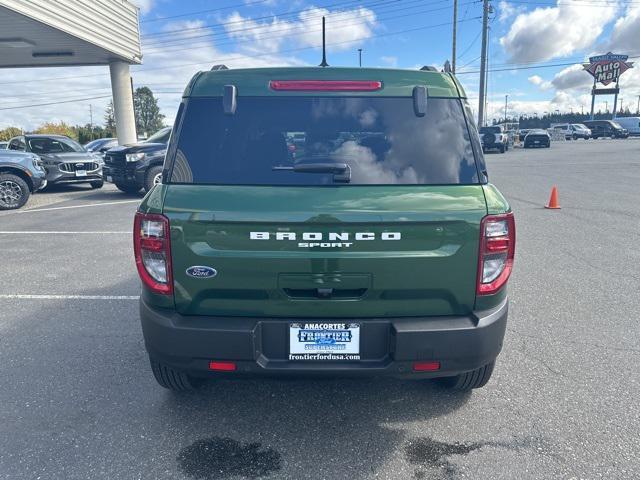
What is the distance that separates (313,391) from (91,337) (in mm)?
2129

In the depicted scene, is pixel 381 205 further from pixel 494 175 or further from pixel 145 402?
pixel 494 175

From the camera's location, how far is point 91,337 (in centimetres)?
413

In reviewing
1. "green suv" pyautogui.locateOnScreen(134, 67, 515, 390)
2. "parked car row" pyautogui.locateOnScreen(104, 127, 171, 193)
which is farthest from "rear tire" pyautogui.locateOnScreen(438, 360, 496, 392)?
"parked car row" pyautogui.locateOnScreen(104, 127, 171, 193)

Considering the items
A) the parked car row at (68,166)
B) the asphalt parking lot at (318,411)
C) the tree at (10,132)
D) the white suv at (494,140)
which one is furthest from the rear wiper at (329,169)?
the tree at (10,132)

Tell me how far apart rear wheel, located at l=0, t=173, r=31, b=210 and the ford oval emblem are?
11213 millimetres

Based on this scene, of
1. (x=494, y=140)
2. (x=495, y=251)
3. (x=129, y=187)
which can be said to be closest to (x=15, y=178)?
(x=129, y=187)

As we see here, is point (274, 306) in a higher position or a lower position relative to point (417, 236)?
lower

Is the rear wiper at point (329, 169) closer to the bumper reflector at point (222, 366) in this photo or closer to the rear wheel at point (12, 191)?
the bumper reflector at point (222, 366)

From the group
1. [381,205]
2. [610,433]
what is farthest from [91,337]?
[610,433]

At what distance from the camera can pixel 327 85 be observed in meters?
2.68

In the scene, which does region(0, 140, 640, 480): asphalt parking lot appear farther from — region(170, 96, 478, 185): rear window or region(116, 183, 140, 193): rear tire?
region(116, 183, 140, 193): rear tire

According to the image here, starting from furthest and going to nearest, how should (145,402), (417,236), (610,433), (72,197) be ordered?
(72,197) → (145,402) → (610,433) → (417,236)

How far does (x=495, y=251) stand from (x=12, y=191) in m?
12.3

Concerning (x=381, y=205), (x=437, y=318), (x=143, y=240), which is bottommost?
(x=437, y=318)
